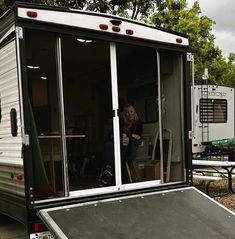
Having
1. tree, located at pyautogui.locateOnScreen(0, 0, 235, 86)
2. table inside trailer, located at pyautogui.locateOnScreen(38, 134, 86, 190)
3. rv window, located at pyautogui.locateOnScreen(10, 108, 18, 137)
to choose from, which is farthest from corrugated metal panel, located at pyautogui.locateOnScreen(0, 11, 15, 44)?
tree, located at pyautogui.locateOnScreen(0, 0, 235, 86)

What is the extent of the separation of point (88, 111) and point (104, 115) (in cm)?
57

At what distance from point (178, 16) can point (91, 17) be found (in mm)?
16544

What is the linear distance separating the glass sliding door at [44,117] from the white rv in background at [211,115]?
197 inches

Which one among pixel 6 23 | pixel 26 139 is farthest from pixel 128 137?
pixel 6 23

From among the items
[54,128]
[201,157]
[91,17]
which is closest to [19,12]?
[91,17]

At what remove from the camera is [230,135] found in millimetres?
12195

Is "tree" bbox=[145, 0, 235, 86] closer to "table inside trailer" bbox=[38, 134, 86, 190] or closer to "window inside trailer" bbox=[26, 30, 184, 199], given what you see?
"window inside trailer" bbox=[26, 30, 184, 199]

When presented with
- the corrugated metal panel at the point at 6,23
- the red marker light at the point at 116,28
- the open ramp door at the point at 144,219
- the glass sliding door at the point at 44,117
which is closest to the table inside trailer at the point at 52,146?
the glass sliding door at the point at 44,117

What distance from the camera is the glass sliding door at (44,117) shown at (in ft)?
13.3

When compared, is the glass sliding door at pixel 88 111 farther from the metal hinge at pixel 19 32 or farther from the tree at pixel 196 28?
the tree at pixel 196 28

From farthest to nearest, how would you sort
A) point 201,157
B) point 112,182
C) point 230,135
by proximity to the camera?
point 230,135, point 201,157, point 112,182

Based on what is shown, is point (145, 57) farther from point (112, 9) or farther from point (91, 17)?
point (112, 9)

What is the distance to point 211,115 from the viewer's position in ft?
37.5

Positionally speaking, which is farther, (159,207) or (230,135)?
(230,135)
